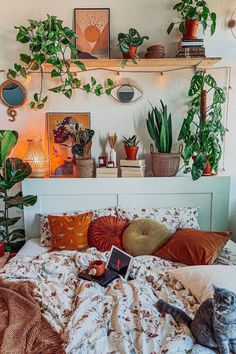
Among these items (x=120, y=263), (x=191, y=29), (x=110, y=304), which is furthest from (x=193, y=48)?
(x=110, y=304)

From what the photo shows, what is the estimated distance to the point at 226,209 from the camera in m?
2.59

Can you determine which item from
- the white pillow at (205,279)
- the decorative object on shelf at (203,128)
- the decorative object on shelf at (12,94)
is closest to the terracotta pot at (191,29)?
the decorative object on shelf at (203,128)

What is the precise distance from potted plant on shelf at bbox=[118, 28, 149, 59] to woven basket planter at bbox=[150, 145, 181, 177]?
822 mm

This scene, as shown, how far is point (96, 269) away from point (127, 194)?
908mm

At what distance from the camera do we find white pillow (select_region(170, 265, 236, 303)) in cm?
151

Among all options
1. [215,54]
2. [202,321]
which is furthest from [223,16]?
[202,321]

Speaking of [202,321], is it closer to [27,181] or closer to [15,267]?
[15,267]

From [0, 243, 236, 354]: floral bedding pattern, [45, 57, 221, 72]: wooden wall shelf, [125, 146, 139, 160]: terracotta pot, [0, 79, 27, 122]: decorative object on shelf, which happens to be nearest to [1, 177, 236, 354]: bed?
[0, 243, 236, 354]: floral bedding pattern

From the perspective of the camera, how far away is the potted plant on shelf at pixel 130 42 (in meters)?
2.35

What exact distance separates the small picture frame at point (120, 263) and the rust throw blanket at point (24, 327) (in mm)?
514

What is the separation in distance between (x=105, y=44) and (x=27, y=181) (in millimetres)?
1330

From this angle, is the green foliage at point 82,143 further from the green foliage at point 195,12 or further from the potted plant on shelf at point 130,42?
the green foliage at point 195,12

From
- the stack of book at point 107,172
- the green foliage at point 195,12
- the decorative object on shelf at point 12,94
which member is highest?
the green foliage at point 195,12

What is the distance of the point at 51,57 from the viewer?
2.29 meters
